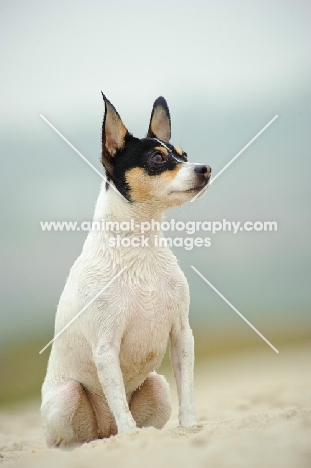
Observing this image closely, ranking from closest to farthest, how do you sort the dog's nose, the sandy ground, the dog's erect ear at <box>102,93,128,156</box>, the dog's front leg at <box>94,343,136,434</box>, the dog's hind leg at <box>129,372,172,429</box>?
the sandy ground < the dog's front leg at <box>94,343,136,434</box> < the dog's nose < the dog's erect ear at <box>102,93,128,156</box> < the dog's hind leg at <box>129,372,172,429</box>

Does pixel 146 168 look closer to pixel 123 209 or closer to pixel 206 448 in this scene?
pixel 123 209

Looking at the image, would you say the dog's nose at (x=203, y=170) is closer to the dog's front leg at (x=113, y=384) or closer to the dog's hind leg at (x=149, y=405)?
the dog's front leg at (x=113, y=384)

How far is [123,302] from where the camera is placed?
447 cm

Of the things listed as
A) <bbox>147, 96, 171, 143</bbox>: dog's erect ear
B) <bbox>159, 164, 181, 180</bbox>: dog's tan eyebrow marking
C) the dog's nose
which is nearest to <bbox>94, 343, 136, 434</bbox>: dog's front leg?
<bbox>159, 164, 181, 180</bbox>: dog's tan eyebrow marking

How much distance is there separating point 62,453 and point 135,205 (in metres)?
1.57

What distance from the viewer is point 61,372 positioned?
15.7ft

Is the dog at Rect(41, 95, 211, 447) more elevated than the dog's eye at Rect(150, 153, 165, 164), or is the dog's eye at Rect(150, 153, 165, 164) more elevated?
the dog's eye at Rect(150, 153, 165, 164)

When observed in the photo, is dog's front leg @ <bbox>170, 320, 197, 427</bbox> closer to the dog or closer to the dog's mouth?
the dog

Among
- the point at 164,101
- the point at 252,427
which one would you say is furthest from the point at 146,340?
the point at 164,101

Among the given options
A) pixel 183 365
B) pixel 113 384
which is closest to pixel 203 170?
pixel 183 365

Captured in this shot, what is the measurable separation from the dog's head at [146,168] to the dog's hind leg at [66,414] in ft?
4.30

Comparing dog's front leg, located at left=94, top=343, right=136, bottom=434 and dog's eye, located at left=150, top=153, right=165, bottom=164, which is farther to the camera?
dog's eye, located at left=150, top=153, right=165, bottom=164

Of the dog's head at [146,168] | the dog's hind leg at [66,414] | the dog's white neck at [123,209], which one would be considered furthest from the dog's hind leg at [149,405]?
the dog's head at [146,168]

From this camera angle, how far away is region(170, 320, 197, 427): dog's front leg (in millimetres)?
4508
